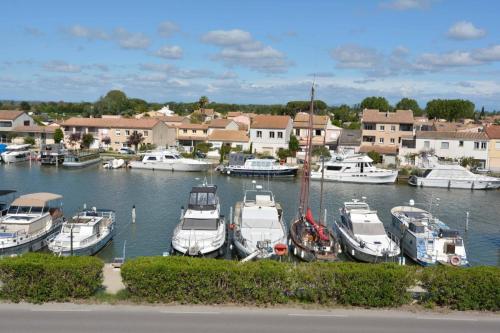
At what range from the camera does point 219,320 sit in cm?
1521

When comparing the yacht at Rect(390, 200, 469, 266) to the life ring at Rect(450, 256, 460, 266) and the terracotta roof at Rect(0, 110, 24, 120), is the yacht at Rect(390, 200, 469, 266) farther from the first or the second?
the terracotta roof at Rect(0, 110, 24, 120)

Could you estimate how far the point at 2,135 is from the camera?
76.4m

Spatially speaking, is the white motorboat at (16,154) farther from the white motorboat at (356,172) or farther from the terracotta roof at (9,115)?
the white motorboat at (356,172)

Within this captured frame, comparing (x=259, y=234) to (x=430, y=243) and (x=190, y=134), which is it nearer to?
(x=430, y=243)

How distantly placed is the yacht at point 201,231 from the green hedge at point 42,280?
8.64 metres

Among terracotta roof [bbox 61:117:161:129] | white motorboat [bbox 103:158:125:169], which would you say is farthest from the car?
white motorboat [bbox 103:158:125:169]

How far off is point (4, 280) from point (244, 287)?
751 cm

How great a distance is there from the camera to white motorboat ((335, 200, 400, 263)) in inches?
1012

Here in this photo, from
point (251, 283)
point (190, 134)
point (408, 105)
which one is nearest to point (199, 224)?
point (251, 283)

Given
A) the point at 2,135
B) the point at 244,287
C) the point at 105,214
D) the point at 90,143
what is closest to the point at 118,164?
the point at 90,143

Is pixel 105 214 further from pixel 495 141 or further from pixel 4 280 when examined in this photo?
pixel 495 141

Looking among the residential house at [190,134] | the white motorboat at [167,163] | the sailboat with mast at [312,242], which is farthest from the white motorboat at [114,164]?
the sailboat with mast at [312,242]

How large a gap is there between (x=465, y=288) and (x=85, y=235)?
18.2 metres

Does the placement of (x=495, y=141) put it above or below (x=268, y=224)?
above
